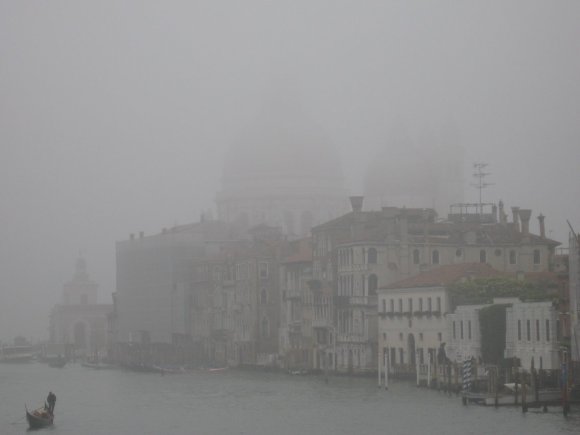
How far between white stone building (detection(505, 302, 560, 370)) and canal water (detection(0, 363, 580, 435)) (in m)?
3.37

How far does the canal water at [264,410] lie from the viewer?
48406mm

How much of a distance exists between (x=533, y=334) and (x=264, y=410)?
389 inches

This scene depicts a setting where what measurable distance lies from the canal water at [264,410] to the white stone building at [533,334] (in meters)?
3.37

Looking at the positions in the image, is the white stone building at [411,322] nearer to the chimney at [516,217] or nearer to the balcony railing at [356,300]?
the balcony railing at [356,300]

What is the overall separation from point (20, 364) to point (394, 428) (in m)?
76.0

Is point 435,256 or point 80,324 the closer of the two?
point 435,256

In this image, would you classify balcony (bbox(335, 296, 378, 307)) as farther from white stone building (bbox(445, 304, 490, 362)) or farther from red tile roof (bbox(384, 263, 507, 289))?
white stone building (bbox(445, 304, 490, 362))

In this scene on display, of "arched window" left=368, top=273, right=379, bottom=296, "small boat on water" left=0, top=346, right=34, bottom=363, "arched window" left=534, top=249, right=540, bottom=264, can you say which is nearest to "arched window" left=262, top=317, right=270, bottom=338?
"arched window" left=368, top=273, right=379, bottom=296

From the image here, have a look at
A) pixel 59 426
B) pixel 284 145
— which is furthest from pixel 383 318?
pixel 284 145

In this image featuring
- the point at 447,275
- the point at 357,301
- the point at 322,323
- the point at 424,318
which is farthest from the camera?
the point at 322,323

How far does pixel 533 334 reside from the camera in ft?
191

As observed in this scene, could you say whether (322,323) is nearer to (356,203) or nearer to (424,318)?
(356,203)

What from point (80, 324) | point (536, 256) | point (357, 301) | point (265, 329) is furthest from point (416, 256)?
point (80, 324)

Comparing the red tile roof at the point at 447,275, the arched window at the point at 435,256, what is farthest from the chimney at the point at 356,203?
the red tile roof at the point at 447,275
